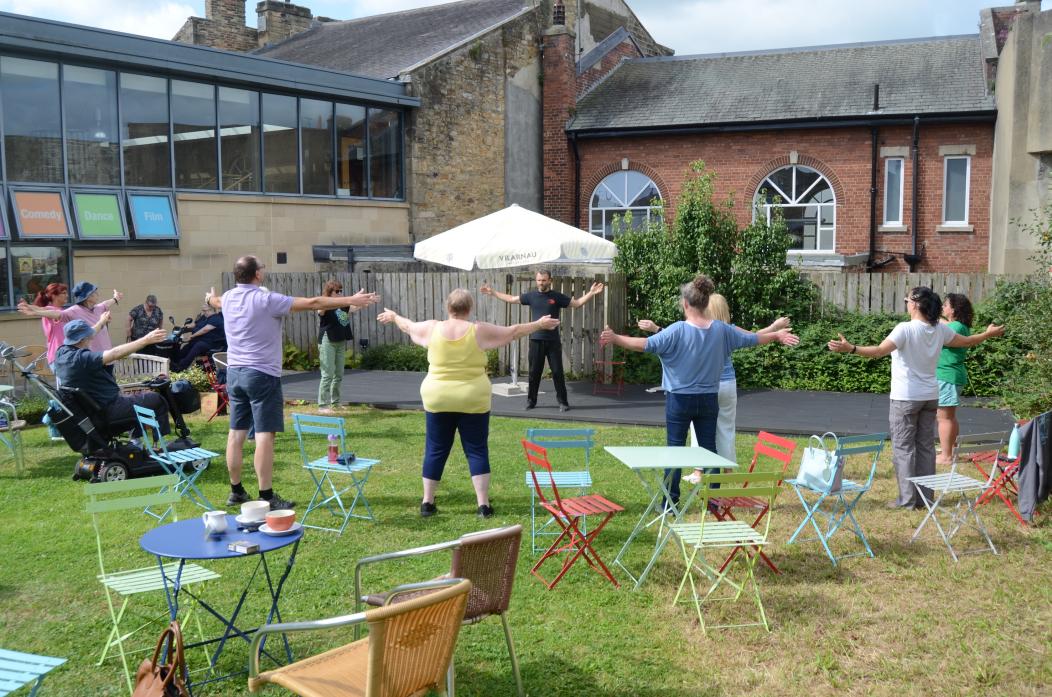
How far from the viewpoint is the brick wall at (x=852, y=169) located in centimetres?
2052

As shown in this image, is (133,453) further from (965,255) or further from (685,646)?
(965,255)

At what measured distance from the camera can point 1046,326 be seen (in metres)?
8.27

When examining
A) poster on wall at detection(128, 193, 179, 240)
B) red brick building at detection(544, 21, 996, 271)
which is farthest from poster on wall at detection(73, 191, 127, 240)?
red brick building at detection(544, 21, 996, 271)

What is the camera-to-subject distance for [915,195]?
2073 centimetres

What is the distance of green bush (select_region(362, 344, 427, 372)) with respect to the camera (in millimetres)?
16672

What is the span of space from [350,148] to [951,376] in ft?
47.3

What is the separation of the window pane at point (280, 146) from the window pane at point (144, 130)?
7.18ft

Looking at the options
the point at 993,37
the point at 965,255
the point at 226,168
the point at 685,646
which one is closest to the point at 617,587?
the point at 685,646

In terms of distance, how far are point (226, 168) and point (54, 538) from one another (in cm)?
1206

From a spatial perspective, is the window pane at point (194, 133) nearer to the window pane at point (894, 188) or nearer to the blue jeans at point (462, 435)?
the blue jeans at point (462, 435)

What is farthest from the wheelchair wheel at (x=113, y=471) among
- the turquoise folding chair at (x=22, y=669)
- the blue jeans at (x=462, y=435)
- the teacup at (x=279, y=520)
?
the turquoise folding chair at (x=22, y=669)

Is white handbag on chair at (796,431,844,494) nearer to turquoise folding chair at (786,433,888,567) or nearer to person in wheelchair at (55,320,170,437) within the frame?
turquoise folding chair at (786,433,888,567)

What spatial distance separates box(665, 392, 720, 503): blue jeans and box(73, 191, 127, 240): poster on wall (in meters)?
11.9

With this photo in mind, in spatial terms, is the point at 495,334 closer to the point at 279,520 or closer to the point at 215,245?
the point at 279,520
